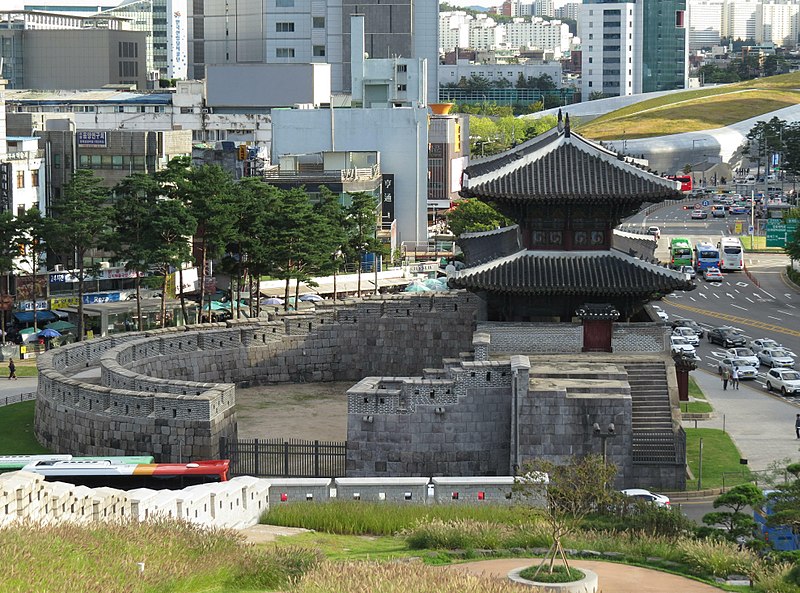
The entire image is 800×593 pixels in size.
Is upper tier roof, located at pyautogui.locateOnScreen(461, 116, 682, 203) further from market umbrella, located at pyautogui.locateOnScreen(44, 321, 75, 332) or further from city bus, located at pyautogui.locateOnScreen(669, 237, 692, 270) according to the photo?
city bus, located at pyautogui.locateOnScreen(669, 237, 692, 270)

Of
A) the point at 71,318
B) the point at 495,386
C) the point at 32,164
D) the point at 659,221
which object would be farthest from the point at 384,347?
the point at 659,221

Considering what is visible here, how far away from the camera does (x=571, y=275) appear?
70.2 metres

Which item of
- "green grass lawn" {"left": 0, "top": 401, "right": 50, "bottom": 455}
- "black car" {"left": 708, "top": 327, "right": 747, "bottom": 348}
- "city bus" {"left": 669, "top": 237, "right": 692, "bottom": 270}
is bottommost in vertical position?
"black car" {"left": 708, "top": 327, "right": 747, "bottom": 348}

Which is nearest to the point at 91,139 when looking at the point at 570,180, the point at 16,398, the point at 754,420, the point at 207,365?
the point at 16,398

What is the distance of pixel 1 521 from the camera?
4088 cm

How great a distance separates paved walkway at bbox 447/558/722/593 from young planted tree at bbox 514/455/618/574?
108cm

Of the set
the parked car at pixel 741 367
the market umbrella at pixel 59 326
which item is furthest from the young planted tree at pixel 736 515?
the market umbrella at pixel 59 326

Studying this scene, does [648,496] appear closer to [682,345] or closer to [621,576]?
[621,576]

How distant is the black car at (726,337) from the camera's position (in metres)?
109

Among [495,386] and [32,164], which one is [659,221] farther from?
[495,386]

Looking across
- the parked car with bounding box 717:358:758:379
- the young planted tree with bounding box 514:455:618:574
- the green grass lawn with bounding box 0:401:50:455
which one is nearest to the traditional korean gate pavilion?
the green grass lawn with bounding box 0:401:50:455

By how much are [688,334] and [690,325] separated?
5.75m

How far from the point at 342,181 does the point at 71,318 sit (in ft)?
122

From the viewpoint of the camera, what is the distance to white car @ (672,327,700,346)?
10731 centimetres
